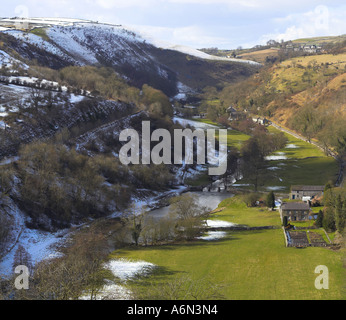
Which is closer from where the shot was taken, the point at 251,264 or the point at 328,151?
the point at 251,264

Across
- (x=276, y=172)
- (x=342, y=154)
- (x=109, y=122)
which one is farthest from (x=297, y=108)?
(x=109, y=122)

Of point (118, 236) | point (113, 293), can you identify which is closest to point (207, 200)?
point (118, 236)

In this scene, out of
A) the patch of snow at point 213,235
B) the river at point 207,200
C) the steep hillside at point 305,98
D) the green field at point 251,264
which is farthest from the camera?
the steep hillside at point 305,98

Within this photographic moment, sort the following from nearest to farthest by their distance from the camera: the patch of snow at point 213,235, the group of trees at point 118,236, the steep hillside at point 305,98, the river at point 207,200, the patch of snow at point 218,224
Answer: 1. the group of trees at point 118,236
2. the patch of snow at point 213,235
3. the patch of snow at point 218,224
4. the river at point 207,200
5. the steep hillside at point 305,98

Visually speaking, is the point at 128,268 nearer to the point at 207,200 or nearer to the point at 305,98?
the point at 207,200

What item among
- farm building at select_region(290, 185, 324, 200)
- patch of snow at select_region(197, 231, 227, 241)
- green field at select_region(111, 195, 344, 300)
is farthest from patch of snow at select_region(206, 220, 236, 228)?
farm building at select_region(290, 185, 324, 200)

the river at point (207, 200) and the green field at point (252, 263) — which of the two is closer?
the green field at point (252, 263)

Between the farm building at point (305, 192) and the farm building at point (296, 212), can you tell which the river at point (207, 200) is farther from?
the farm building at point (296, 212)

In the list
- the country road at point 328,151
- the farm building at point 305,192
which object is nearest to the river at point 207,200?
the farm building at point 305,192

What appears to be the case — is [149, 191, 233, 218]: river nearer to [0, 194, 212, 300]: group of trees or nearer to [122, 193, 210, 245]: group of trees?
[0, 194, 212, 300]: group of trees
